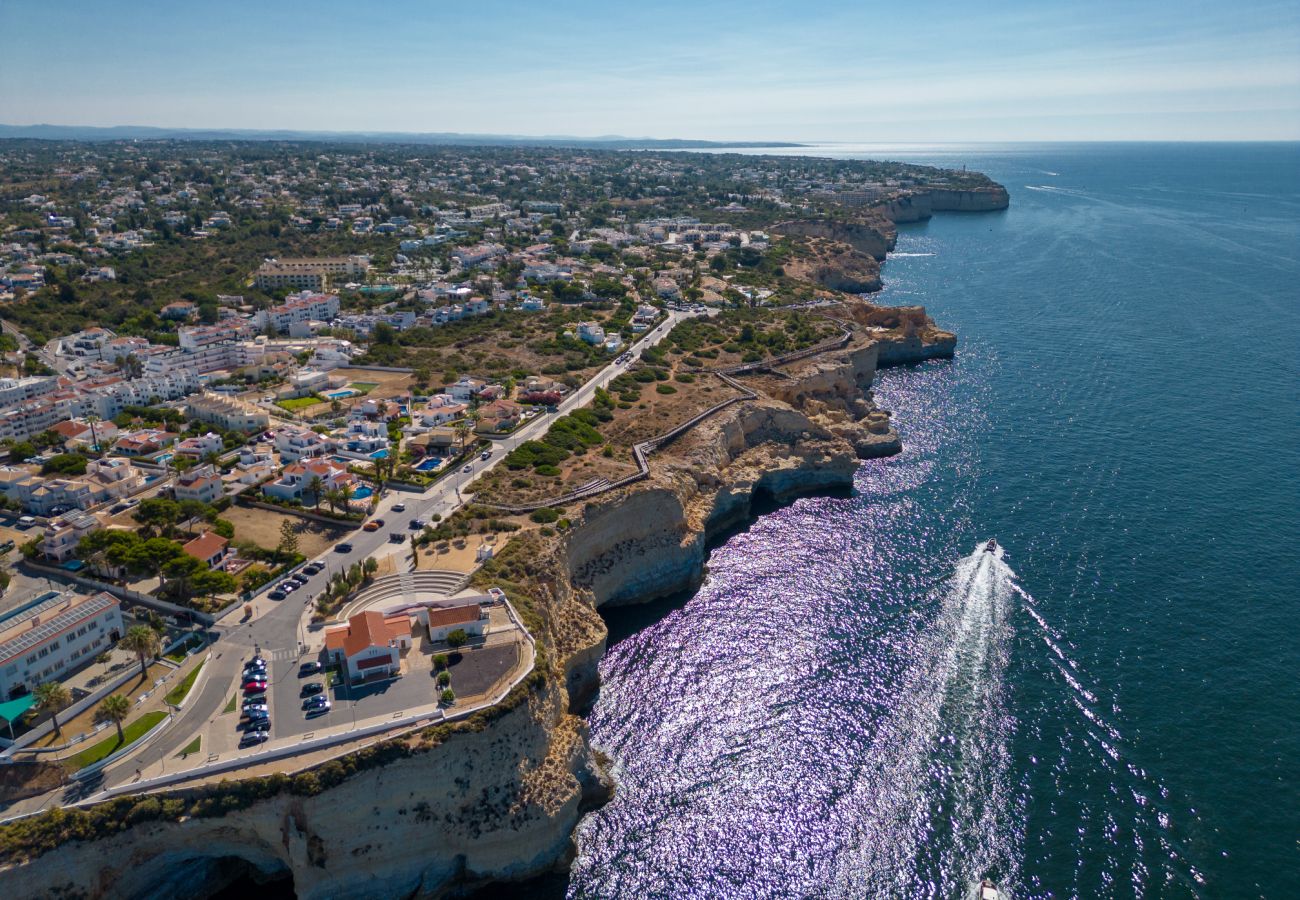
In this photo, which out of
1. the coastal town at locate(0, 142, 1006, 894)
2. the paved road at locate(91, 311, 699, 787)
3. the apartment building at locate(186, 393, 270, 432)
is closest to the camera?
the paved road at locate(91, 311, 699, 787)

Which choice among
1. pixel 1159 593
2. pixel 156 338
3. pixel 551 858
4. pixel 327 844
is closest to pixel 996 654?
pixel 1159 593

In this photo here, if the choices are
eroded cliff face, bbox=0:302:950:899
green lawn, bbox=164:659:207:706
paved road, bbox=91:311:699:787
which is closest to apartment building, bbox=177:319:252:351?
paved road, bbox=91:311:699:787

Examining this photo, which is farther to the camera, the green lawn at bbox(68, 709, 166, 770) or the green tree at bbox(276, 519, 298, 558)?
the green tree at bbox(276, 519, 298, 558)

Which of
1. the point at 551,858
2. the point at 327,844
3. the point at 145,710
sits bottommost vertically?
the point at 551,858

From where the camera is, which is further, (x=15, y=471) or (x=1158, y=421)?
(x=1158, y=421)

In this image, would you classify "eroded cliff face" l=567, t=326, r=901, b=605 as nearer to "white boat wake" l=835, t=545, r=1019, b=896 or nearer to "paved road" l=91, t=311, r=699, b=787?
"paved road" l=91, t=311, r=699, b=787

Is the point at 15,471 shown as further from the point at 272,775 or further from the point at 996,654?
the point at 996,654
